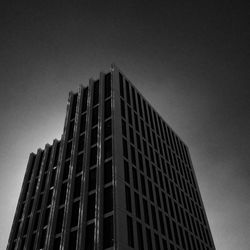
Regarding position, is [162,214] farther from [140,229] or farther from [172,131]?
[172,131]

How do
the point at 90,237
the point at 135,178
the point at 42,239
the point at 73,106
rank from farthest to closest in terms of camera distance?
the point at 73,106, the point at 42,239, the point at 135,178, the point at 90,237

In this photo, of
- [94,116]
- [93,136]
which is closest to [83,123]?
[94,116]

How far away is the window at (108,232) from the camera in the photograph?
26039 millimetres

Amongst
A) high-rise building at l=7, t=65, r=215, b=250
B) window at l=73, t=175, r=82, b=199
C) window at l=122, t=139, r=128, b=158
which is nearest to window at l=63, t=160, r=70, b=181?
high-rise building at l=7, t=65, r=215, b=250

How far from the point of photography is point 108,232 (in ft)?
88.7

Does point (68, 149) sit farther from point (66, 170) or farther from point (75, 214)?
point (75, 214)

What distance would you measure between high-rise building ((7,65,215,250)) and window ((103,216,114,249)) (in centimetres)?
5

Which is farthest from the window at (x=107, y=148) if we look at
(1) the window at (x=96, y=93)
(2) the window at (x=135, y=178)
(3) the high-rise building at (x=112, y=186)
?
(1) the window at (x=96, y=93)

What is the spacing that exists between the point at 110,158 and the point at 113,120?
628cm

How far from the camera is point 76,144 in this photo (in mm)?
40375

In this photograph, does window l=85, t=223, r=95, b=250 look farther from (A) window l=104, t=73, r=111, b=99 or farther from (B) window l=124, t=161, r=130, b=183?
(A) window l=104, t=73, r=111, b=99

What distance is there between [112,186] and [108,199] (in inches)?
59.9

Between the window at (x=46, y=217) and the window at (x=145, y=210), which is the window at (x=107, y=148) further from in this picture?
the window at (x=46, y=217)

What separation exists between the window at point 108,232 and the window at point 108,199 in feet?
3.66
